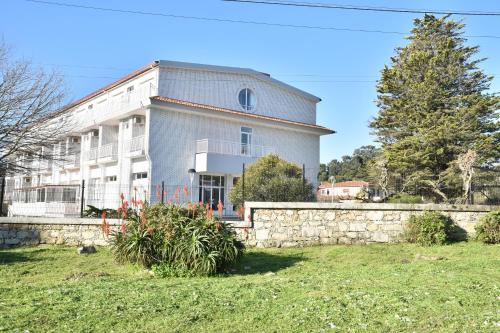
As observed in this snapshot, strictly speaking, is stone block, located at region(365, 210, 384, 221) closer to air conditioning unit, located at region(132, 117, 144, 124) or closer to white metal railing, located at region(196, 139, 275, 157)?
white metal railing, located at region(196, 139, 275, 157)

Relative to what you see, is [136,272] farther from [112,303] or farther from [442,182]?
[442,182]

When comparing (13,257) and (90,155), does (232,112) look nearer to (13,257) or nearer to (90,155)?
(90,155)

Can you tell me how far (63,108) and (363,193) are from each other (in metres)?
11.3

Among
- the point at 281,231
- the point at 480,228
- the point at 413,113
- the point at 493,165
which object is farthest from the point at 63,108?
the point at 493,165

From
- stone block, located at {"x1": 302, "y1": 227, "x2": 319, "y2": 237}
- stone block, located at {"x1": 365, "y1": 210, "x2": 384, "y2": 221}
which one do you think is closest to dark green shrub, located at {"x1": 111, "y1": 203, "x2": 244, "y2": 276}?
stone block, located at {"x1": 302, "y1": 227, "x2": 319, "y2": 237}

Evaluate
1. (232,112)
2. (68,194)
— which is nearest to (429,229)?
(232,112)

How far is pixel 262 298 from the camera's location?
585 cm

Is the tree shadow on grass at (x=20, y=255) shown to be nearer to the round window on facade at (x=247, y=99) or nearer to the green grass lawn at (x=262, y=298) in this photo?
the green grass lawn at (x=262, y=298)

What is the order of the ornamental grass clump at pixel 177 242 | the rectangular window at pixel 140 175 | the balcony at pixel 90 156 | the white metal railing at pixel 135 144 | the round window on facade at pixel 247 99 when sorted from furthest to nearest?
1. the balcony at pixel 90 156
2. the round window on facade at pixel 247 99
3. the rectangular window at pixel 140 175
4. the white metal railing at pixel 135 144
5. the ornamental grass clump at pixel 177 242

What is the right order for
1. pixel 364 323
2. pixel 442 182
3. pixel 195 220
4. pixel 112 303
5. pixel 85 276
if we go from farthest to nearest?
1. pixel 442 182
2. pixel 195 220
3. pixel 85 276
4. pixel 112 303
5. pixel 364 323

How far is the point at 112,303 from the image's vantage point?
5500 mm

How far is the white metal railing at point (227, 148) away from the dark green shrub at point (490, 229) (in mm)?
16105

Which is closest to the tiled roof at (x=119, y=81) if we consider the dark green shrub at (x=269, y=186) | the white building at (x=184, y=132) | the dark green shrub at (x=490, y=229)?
the white building at (x=184, y=132)

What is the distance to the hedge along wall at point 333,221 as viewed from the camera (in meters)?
11.9
